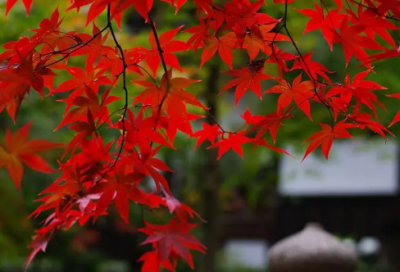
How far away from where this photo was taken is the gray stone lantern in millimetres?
3740

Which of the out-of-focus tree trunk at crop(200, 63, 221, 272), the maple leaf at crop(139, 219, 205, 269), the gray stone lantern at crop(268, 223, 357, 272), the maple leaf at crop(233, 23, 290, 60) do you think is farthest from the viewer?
the out-of-focus tree trunk at crop(200, 63, 221, 272)

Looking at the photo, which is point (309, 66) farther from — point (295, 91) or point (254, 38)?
point (254, 38)

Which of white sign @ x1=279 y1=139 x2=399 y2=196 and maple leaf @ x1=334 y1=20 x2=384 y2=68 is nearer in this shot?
maple leaf @ x1=334 y1=20 x2=384 y2=68

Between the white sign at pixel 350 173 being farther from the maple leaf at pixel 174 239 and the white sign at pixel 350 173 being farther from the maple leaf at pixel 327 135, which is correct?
the maple leaf at pixel 327 135

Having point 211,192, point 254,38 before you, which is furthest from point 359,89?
point 211,192

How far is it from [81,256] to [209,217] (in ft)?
12.2

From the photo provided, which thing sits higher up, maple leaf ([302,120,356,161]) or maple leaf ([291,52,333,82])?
maple leaf ([291,52,333,82])

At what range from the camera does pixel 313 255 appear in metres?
3.75

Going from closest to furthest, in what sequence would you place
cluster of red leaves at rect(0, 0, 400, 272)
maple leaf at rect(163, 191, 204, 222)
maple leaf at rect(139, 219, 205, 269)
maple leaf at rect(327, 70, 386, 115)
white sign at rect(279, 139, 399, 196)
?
cluster of red leaves at rect(0, 0, 400, 272) → maple leaf at rect(327, 70, 386, 115) → maple leaf at rect(139, 219, 205, 269) → maple leaf at rect(163, 191, 204, 222) → white sign at rect(279, 139, 399, 196)

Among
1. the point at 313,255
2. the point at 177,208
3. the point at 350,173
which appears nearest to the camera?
the point at 177,208

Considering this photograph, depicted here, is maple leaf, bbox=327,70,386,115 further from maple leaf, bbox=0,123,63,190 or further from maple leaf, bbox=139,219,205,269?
maple leaf, bbox=0,123,63,190

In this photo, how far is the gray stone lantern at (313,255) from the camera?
3.74 metres

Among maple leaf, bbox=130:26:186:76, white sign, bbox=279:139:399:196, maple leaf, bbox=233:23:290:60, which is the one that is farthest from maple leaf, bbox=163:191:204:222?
white sign, bbox=279:139:399:196

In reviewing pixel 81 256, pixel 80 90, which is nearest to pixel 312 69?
pixel 80 90
